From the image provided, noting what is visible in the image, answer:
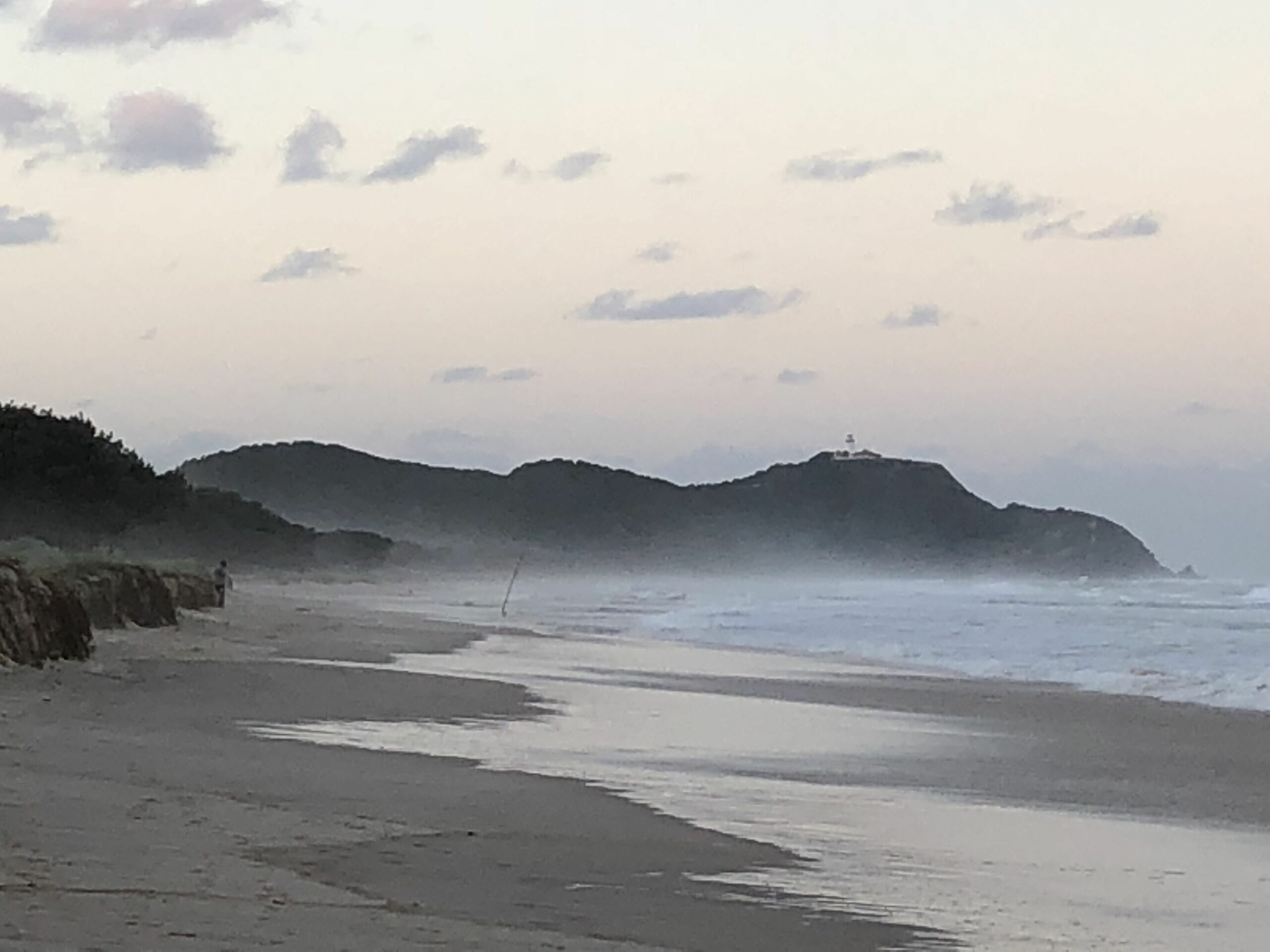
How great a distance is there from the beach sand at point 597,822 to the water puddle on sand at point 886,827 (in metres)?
0.03

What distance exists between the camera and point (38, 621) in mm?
16047

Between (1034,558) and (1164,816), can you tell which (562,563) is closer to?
(1034,558)

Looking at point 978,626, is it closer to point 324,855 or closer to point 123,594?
point 123,594

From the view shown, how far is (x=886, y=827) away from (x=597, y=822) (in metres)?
1.63

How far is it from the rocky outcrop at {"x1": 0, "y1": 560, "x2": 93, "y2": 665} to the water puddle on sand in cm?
247

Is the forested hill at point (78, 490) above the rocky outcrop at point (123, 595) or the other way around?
above

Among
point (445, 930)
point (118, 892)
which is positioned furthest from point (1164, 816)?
point (118, 892)

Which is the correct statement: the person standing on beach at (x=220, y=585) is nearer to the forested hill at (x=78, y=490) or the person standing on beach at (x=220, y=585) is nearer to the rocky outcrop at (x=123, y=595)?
the rocky outcrop at (x=123, y=595)

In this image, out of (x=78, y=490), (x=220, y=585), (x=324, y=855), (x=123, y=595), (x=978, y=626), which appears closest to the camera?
(x=324, y=855)

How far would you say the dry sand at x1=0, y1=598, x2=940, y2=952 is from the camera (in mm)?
6289

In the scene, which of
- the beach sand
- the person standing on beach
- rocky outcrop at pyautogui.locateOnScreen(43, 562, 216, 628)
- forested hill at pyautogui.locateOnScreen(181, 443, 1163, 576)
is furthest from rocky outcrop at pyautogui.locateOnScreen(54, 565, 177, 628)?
forested hill at pyautogui.locateOnScreen(181, 443, 1163, 576)

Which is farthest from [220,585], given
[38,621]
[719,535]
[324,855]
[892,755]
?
[719,535]

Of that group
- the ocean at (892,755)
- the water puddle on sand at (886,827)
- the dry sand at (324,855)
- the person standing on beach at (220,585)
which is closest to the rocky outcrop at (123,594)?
the ocean at (892,755)

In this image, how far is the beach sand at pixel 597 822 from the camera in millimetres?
6812
